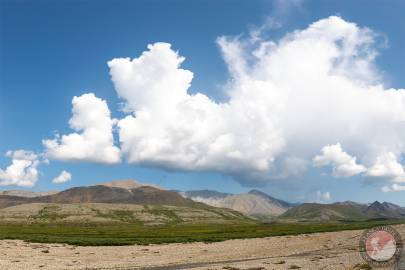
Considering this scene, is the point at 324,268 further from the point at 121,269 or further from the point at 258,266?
the point at 121,269

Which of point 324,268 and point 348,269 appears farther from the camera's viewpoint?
point 324,268

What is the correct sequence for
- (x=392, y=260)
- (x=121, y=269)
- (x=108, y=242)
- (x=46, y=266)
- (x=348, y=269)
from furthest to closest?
(x=108, y=242), (x=46, y=266), (x=121, y=269), (x=392, y=260), (x=348, y=269)

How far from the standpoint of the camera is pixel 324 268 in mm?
49250

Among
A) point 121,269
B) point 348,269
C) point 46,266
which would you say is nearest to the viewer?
point 348,269

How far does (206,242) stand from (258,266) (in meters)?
61.8

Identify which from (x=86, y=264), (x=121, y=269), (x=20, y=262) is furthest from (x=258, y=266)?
(x=20, y=262)

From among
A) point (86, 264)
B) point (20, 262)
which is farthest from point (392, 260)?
point (20, 262)

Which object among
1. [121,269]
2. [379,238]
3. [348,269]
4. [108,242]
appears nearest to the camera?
[379,238]

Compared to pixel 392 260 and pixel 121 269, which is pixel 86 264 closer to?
pixel 121 269

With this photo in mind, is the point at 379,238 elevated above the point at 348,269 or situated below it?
above

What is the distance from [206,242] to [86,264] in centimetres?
5386

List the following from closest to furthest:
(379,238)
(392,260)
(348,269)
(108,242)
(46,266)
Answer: (379,238), (348,269), (392,260), (46,266), (108,242)

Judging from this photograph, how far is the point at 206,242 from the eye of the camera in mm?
115500

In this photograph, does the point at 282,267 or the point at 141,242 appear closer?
the point at 282,267
